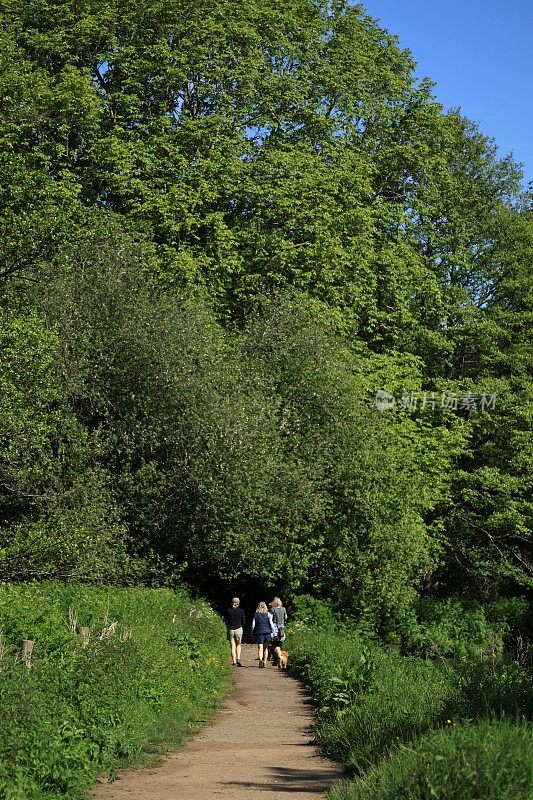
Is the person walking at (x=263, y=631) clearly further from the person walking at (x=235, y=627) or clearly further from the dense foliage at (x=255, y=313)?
the dense foliage at (x=255, y=313)

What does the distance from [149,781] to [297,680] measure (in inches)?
484

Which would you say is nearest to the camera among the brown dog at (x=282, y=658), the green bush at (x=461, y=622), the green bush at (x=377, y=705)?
the green bush at (x=377, y=705)

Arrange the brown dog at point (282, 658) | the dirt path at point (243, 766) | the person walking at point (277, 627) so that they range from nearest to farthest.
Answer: the dirt path at point (243, 766) < the brown dog at point (282, 658) < the person walking at point (277, 627)

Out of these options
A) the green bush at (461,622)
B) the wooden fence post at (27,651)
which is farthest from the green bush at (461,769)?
the green bush at (461,622)

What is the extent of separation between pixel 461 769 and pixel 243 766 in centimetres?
475

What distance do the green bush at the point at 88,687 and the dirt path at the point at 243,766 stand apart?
1.03ft

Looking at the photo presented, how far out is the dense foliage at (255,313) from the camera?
90.6 feet

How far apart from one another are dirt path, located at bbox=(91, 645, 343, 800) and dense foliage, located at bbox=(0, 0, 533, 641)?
879 centimetres

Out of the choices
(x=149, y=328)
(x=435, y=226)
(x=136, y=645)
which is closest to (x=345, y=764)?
(x=136, y=645)

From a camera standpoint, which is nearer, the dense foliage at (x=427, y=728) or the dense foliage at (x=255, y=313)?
the dense foliage at (x=427, y=728)

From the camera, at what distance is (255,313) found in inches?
1283

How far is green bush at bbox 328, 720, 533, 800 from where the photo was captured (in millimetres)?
7258

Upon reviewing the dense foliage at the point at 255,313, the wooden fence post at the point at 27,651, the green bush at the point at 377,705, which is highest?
the dense foliage at the point at 255,313

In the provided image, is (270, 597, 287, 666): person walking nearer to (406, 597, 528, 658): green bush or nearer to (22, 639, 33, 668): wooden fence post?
(406, 597, 528, 658): green bush
